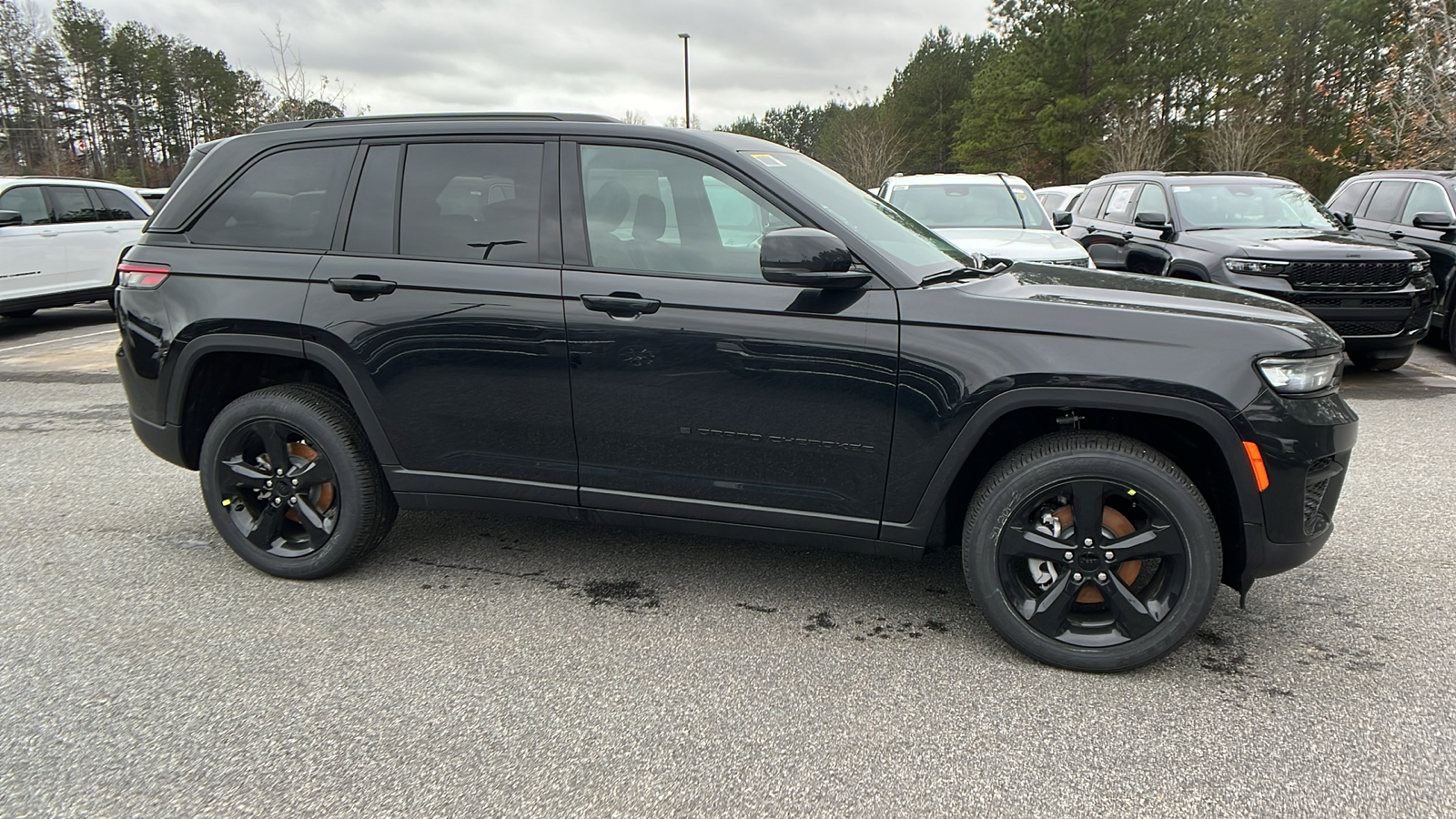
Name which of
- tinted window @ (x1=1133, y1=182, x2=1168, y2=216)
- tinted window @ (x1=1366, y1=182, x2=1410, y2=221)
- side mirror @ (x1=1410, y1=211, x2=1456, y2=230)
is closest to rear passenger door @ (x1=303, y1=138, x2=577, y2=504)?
tinted window @ (x1=1133, y1=182, x2=1168, y2=216)

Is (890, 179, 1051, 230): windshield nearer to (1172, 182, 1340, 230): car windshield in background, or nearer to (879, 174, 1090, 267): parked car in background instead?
(879, 174, 1090, 267): parked car in background

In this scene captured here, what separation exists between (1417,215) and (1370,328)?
227cm

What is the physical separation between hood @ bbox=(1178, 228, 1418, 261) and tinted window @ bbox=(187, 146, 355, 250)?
23.2 ft

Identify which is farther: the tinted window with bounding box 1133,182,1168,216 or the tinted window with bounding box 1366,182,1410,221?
the tinted window with bounding box 1366,182,1410,221

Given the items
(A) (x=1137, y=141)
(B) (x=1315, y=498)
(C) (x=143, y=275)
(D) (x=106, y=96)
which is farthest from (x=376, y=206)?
(D) (x=106, y=96)

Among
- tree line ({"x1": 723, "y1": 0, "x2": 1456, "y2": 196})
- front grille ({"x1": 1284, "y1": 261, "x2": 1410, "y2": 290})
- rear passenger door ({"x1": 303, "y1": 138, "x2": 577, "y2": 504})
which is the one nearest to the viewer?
rear passenger door ({"x1": 303, "y1": 138, "x2": 577, "y2": 504})

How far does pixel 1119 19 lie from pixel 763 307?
131 ft

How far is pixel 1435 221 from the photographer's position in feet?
28.0

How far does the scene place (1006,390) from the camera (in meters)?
2.87

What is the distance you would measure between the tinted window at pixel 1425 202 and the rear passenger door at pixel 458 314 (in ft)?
30.3

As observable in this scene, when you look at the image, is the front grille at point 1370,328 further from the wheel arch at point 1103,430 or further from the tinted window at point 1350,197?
the wheel arch at point 1103,430

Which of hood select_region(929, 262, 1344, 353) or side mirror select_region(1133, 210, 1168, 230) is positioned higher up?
side mirror select_region(1133, 210, 1168, 230)

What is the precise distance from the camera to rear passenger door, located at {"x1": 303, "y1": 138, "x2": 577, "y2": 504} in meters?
3.31

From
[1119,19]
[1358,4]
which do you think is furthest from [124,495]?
[1119,19]
